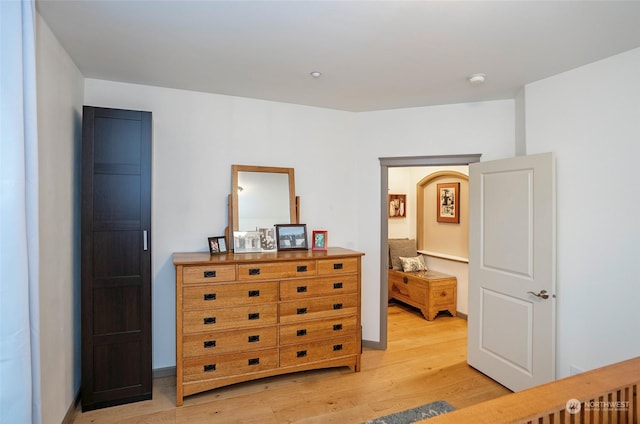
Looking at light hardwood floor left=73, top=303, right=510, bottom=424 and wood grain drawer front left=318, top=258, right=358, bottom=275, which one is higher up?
wood grain drawer front left=318, top=258, right=358, bottom=275

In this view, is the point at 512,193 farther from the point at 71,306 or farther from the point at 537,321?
the point at 71,306

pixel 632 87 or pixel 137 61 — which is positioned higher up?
pixel 137 61

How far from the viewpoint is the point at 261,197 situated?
3436 mm

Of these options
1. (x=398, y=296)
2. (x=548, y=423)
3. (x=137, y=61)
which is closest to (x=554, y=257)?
(x=548, y=423)

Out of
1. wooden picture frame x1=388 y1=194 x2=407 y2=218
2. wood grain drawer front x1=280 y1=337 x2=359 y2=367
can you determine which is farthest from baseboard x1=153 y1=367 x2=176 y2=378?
wooden picture frame x1=388 y1=194 x2=407 y2=218

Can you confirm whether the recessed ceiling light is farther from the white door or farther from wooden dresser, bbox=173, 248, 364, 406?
wooden dresser, bbox=173, 248, 364, 406

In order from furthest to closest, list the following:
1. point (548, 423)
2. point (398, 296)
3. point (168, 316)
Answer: point (398, 296) < point (168, 316) < point (548, 423)

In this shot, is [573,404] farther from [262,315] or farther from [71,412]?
[71,412]

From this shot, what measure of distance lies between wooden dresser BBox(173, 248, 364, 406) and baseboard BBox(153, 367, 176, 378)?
1.93ft

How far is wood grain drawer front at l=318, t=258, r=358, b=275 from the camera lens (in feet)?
10.2

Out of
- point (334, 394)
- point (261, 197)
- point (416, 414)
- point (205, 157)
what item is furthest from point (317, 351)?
point (205, 157)

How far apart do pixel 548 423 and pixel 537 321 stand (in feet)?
6.20

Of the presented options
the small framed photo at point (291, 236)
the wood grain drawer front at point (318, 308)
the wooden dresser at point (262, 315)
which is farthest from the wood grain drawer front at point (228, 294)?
the small framed photo at point (291, 236)

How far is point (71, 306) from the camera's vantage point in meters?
2.54
